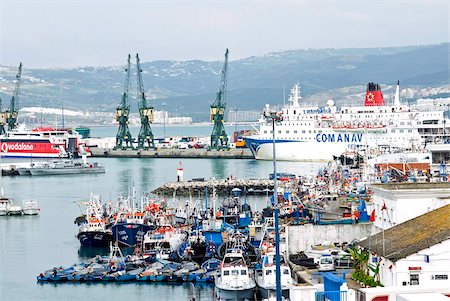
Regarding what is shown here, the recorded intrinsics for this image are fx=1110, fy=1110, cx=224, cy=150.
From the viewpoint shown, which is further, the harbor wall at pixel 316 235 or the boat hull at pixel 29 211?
the boat hull at pixel 29 211

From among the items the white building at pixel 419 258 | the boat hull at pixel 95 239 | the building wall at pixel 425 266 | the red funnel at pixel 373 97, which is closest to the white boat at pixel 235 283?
the white building at pixel 419 258

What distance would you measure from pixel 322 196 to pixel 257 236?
2886 mm

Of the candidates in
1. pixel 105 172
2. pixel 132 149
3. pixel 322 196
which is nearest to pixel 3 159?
pixel 132 149

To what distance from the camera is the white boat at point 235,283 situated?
13852mm

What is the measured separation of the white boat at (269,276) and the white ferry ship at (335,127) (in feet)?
106

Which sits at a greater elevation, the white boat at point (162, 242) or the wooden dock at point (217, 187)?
the wooden dock at point (217, 187)

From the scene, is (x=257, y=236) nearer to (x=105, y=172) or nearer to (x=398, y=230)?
(x=398, y=230)

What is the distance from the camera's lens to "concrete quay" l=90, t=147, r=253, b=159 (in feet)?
186

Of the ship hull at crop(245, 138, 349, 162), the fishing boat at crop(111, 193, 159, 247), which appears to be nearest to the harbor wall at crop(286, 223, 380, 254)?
the fishing boat at crop(111, 193, 159, 247)

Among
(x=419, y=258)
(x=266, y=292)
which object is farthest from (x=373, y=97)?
(x=419, y=258)

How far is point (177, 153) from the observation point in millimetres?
59750

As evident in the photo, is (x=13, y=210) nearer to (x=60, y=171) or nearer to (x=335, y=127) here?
(x=60, y=171)

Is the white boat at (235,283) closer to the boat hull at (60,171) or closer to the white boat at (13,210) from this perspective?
the white boat at (13,210)

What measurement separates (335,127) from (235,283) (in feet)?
114
